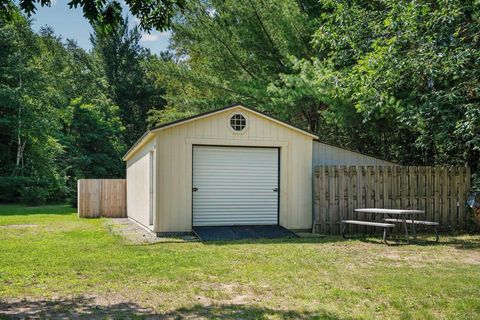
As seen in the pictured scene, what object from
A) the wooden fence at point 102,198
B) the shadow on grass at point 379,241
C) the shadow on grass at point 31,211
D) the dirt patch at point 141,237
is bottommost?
the shadow on grass at point 31,211

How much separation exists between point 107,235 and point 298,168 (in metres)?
4.87

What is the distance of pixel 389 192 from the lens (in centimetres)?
1115

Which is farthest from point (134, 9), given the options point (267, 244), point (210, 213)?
point (210, 213)

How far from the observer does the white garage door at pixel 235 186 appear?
1067 cm

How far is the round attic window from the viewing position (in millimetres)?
10664

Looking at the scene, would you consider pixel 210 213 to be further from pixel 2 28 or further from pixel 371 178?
pixel 2 28

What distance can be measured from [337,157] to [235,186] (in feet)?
9.51

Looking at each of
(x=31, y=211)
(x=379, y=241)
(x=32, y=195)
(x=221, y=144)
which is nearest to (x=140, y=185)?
(x=221, y=144)

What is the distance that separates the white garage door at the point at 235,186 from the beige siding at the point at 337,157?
1.17 metres

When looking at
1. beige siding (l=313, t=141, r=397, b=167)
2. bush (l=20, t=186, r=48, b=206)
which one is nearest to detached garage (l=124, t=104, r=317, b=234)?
beige siding (l=313, t=141, r=397, b=167)

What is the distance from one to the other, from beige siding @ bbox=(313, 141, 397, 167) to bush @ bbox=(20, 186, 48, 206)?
16956 millimetres

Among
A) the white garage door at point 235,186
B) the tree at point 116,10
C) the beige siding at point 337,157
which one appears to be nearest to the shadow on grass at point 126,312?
the tree at point 116,10

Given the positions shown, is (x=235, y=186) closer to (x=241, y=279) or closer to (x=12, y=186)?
(x=241, y=279)

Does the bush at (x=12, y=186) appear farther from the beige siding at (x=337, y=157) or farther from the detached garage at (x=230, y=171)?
the beige siding at (x=337, y=157)
